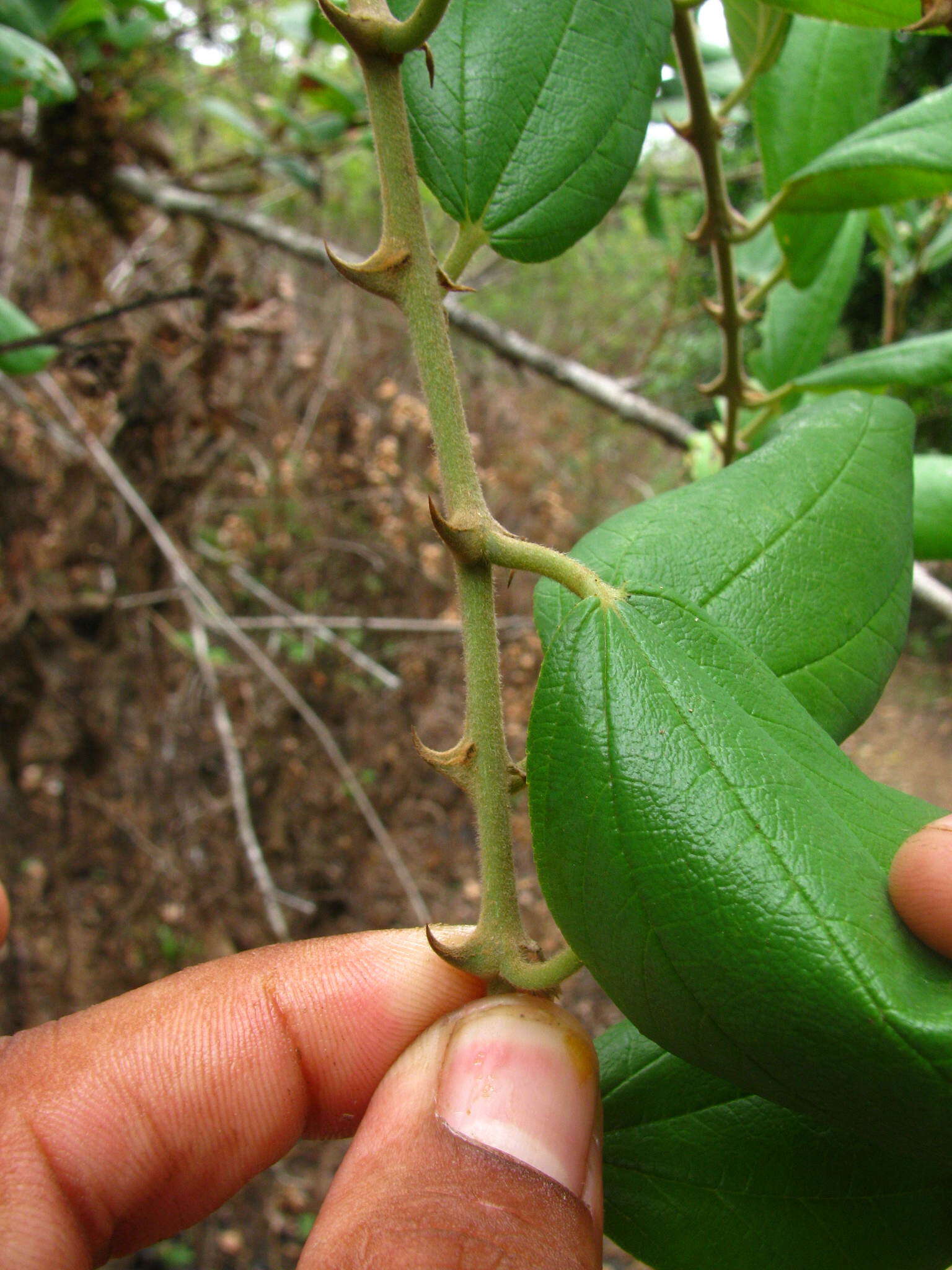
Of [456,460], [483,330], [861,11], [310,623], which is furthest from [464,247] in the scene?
[310,623]

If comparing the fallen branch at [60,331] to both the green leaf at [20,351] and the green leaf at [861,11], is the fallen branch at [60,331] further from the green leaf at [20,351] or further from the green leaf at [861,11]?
the green leaf at [861,11]

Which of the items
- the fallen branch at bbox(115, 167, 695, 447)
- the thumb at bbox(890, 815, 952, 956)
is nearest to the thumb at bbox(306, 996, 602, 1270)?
the thumb at bbox(890, 815, 952, 956)

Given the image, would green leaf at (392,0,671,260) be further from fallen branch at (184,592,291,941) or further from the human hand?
fallen branch at (184,592,291,941)

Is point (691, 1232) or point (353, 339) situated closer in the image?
point (691, 1232)


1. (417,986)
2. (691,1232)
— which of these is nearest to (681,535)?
(691,1232)

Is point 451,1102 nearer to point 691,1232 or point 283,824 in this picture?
point 691,1232

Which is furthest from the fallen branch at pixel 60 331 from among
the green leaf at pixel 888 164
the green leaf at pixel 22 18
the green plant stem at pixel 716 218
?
the green leaf at pixel 888 164
